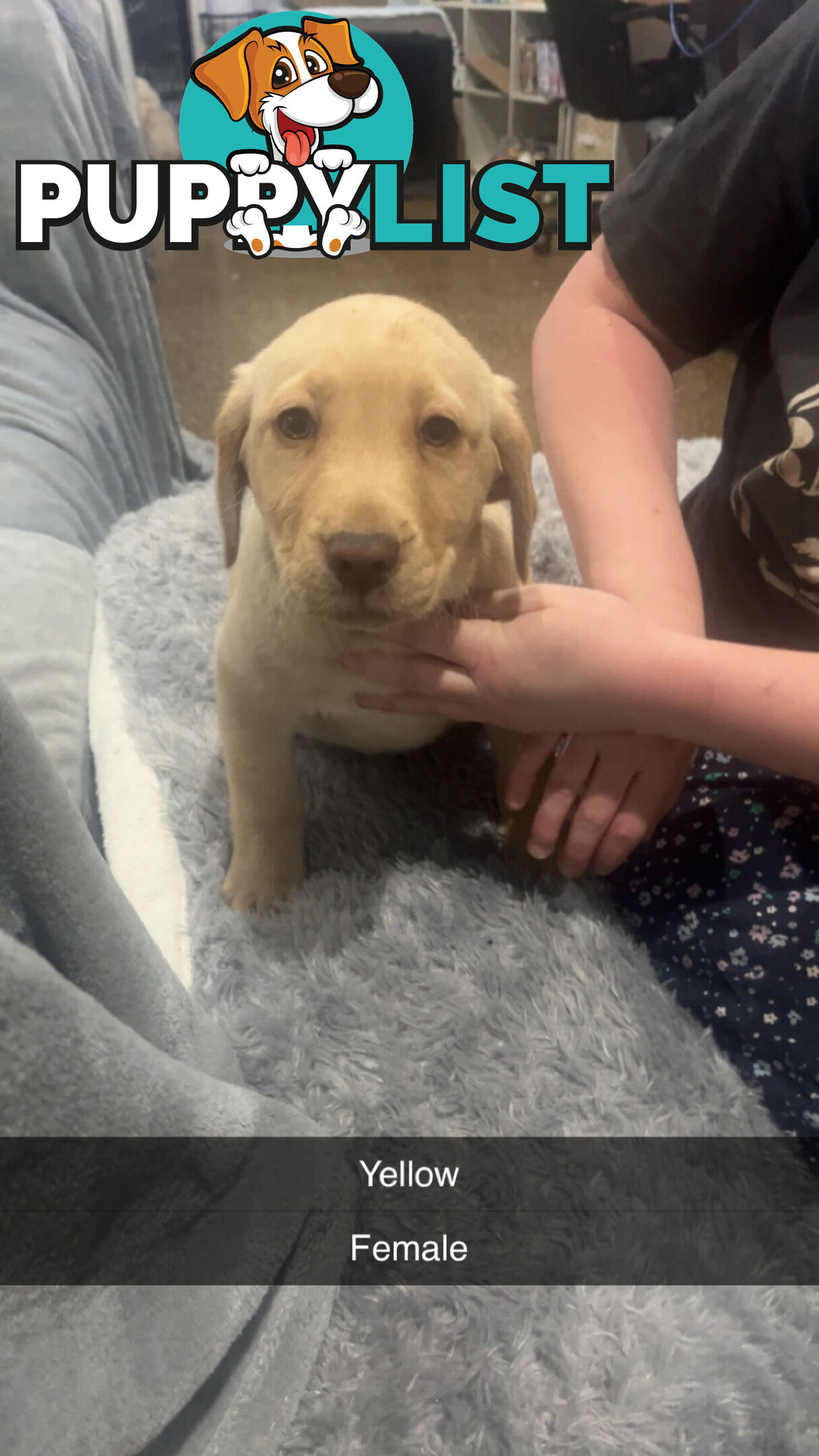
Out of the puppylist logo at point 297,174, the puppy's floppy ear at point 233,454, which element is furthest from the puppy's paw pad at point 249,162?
the puppy's floppy ear at point 233,454

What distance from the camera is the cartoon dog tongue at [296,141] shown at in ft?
1.85

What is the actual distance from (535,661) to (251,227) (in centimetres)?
36

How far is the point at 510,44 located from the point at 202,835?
0.66m

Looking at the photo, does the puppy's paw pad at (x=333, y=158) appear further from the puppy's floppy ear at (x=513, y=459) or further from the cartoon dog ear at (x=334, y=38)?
the puppy's floppy ear at (x=513, y=459)

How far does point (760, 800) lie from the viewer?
27.3 inches

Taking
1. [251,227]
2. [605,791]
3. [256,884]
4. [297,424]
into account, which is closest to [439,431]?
[297,424]

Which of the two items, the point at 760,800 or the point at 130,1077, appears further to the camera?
the point at 760,800

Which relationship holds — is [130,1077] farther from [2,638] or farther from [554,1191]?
[2,638]

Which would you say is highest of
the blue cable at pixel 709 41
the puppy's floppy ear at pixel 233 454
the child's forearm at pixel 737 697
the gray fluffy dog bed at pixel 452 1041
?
the blue cable at pixel 709 41

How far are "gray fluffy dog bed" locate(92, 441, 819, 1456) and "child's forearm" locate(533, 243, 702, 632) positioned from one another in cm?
26

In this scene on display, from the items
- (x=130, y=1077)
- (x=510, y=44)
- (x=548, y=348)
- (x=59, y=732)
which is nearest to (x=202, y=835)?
(x=59, y=732)

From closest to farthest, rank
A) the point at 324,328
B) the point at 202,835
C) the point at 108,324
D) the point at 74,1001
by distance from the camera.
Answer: the point at 74,1001, the point at 324,328, the point at 202,835, the point at 108,324

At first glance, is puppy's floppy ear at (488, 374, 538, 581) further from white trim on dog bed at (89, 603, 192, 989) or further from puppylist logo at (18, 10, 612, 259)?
white trim on dog bed at (89, 603, 192, 989)

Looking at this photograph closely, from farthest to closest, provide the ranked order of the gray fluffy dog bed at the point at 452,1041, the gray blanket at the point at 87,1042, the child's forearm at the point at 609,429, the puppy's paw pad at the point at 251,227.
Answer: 1. the child's forearm at the point at 609,429
2. the puppy's paw pad at the point at 251,227
3. the gray fluffy dog bed at the point at 452,1041
4. the gray blanket at the point at 87,1042
